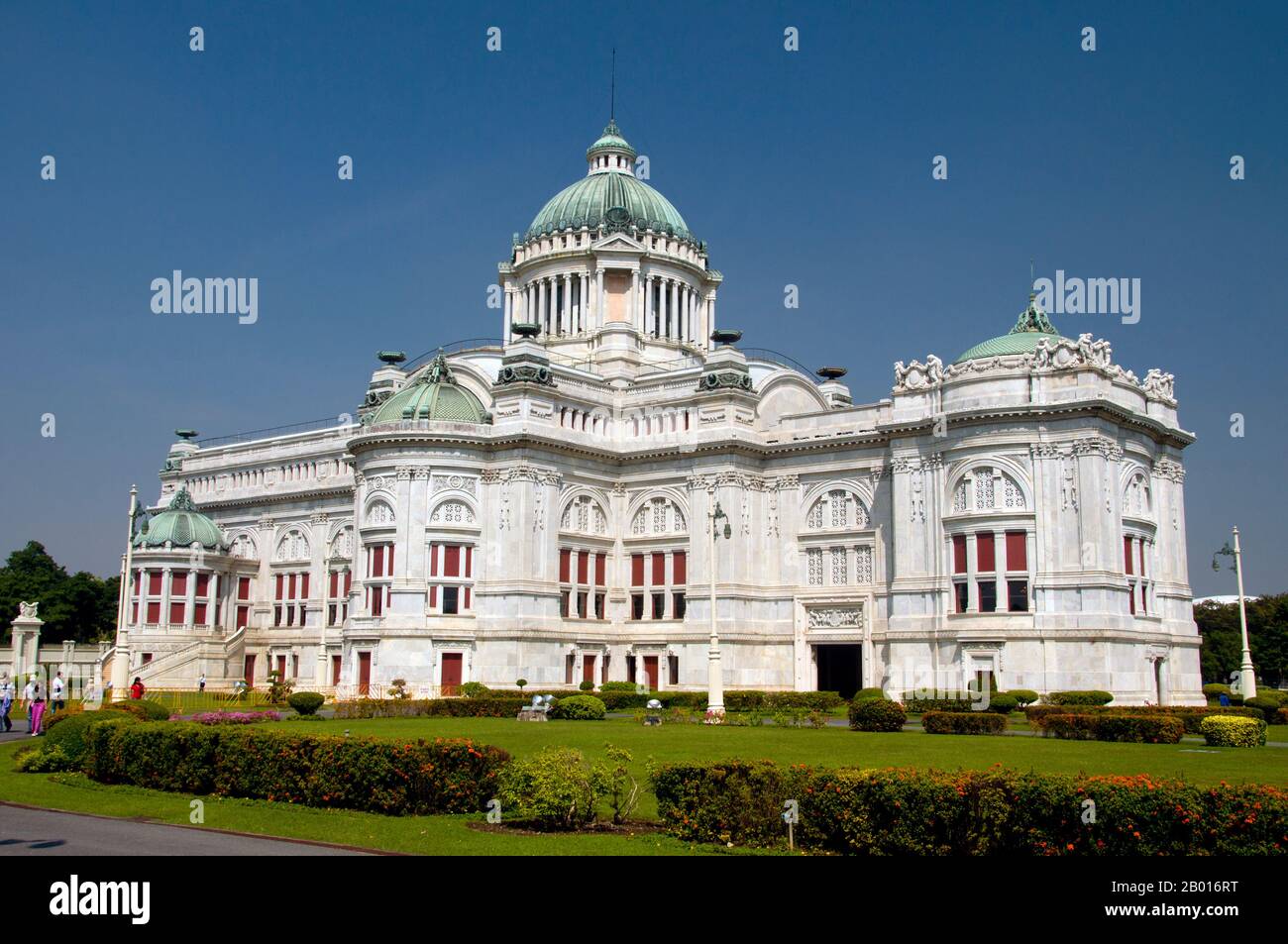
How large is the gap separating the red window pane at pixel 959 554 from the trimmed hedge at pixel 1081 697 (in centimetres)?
866

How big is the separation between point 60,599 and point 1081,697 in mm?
85093

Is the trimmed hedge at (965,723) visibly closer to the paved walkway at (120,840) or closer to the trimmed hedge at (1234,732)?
the trimmed hedge at (1234,732)

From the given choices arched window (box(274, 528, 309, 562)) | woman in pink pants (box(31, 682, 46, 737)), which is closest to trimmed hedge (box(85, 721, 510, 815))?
woman in pink pants (box(31, 682, 46, 737))

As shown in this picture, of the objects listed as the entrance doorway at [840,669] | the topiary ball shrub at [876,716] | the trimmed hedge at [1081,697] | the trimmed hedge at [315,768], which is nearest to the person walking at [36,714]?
the trimmed hedge at [315,768]

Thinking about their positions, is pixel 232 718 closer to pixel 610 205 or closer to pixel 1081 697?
pixel 1081 697

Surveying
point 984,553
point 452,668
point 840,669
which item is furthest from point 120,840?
point 840,669

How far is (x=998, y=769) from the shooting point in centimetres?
1947

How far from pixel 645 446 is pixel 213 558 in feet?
111

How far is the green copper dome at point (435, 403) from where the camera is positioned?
70.0 meters

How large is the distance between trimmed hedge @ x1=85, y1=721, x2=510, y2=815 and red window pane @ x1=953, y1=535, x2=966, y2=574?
40.5 m

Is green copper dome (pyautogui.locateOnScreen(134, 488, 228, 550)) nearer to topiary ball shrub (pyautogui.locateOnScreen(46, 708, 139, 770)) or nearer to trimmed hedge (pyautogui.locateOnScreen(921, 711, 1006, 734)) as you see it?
topiary ball shrub (pyautogui.locateOnScreen(46, 708, 139, 770))
